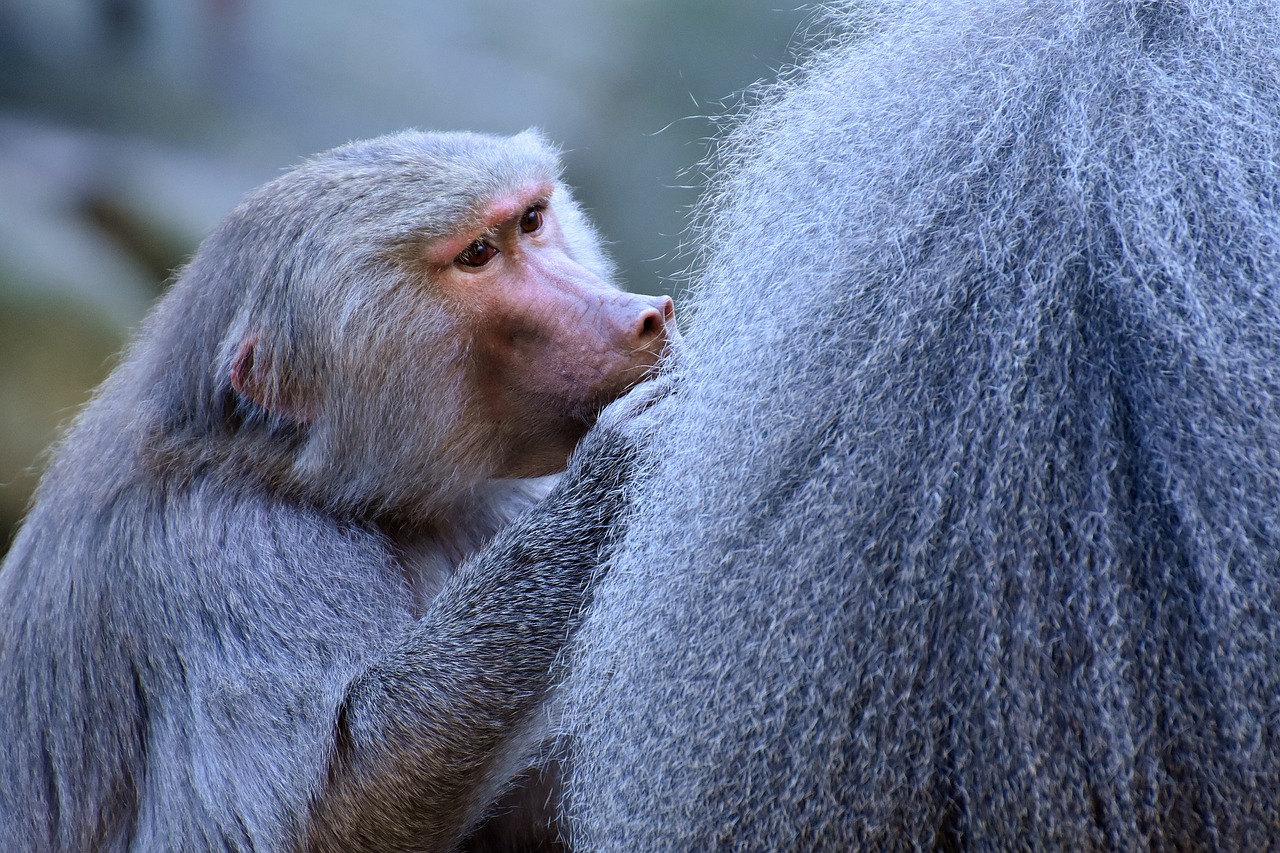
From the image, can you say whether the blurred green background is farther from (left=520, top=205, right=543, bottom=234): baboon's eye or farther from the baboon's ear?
the baboon's ear

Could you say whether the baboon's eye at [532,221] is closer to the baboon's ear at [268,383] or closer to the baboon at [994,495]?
the baboon's ear at [268,383]

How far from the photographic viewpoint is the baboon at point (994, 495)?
97 centimetres

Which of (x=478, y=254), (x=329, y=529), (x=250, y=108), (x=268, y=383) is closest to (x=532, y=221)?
(x=478, y=254)

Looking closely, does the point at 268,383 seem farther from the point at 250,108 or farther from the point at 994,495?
the point at 250,108

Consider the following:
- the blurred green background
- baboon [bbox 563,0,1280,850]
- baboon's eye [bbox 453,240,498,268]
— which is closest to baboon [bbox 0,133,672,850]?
baboon's eye [bbox 453,240,498,268]

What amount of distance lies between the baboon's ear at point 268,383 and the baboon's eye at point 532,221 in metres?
0.44

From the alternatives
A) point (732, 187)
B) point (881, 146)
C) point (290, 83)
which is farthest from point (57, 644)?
point (290, 83)

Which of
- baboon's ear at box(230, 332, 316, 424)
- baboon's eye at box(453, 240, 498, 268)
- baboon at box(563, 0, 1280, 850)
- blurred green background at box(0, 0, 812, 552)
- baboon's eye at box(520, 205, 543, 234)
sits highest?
blurred green background at box(0, 0, 812, 552)

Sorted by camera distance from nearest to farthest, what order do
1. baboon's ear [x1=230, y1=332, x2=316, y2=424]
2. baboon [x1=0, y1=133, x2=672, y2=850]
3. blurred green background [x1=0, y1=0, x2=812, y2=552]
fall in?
baboon [x1=0, y1=133, x2=672, y2=850] < baboon's ear [x1=230, y1=332, x2=316, y2=424] < blurred green background [x1=0, y1=0, x2=812, y2=552]

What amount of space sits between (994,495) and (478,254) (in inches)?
40.6

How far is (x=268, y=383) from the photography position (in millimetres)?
1742

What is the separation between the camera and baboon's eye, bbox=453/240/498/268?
1.79 metres

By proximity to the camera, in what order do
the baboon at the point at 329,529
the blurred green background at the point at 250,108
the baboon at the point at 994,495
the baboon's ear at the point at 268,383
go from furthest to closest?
the blurred green background at the point at 250,108 < the baboon's ear at the point at 268,383 < the baboon at the point at 329,529 < the baboon at the point at 994,495

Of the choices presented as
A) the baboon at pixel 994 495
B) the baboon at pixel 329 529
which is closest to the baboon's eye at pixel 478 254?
the baboon at pixel 329 529
